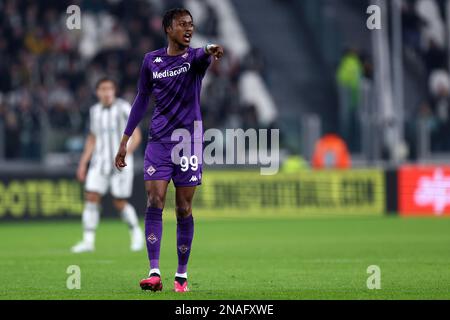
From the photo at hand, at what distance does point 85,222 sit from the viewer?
16688 mm

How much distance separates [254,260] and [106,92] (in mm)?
3618

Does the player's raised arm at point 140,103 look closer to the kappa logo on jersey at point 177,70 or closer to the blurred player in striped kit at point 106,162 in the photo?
the kappa logo on jersey at point 177,70

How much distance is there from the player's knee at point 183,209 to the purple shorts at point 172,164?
0.57 ft

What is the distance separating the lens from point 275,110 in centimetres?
2934

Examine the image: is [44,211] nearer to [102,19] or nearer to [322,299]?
[102,19]

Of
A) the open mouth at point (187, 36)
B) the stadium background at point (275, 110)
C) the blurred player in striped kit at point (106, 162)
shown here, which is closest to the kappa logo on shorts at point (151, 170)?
the open mouth at point (187, 36)

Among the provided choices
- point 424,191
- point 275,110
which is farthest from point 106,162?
point 275,110

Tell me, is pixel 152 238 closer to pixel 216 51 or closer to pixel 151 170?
pixel 151 170

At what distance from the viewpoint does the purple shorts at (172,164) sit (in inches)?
413

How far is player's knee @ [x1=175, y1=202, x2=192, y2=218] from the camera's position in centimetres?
1059

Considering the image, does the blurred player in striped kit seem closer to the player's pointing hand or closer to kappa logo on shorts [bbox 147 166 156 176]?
kappa logo on shorts [bbox 147 166 156 176]

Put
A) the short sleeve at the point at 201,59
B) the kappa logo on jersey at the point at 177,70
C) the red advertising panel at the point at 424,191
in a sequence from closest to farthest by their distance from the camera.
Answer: the short sleeve at the point at 201,59 → the kappa logo on jersey at the point at 177,70 → the red advertising panel at the point at 424,191
